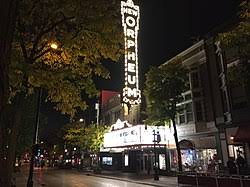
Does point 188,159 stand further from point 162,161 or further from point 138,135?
point 138,135

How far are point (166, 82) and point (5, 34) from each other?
25.8 metres

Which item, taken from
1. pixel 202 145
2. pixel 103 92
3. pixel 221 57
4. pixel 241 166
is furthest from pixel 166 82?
pixel 103 92

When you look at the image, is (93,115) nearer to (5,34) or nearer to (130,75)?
(130,75)

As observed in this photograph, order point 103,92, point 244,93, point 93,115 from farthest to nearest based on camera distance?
point 93,115 → point 103,92 → point 244,93

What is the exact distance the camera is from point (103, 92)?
63.8 m

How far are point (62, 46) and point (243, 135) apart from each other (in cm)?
1672

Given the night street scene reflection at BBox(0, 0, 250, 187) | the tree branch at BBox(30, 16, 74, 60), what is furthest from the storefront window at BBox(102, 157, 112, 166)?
the tree branch at BBox(30, 16, 74, 60)

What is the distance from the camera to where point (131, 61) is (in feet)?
120

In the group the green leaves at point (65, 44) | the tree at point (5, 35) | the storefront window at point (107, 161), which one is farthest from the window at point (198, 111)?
the tree at point (5, 35)

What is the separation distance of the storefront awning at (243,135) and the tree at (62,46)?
1387cm

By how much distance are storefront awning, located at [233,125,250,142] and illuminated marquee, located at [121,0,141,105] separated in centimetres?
1494

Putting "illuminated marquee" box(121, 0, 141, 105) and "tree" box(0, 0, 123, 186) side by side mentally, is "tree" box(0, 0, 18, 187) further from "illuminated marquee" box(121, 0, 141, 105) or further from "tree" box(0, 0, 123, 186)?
"illuminated marquee" box(121, 0, 141, 105)

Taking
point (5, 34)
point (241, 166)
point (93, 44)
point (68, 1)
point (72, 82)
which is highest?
point (68, 1)

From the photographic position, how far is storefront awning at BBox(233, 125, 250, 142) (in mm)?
22688
